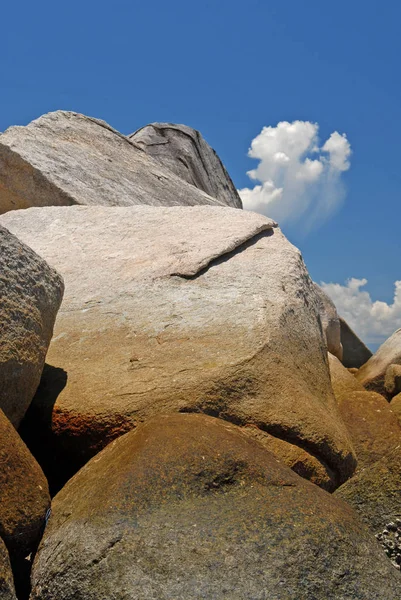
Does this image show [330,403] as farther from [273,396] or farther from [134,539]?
[134,539]

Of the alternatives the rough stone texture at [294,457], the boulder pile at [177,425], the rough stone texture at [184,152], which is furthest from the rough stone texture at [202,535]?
the rough stone texture at [184,152]

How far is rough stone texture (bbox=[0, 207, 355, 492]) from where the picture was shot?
333cm

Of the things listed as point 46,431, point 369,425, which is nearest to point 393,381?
point 369,425

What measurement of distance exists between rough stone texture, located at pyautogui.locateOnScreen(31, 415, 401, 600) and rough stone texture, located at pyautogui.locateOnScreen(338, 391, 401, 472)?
2196 millimetres

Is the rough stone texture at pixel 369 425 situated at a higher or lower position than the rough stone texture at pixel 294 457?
A: higher

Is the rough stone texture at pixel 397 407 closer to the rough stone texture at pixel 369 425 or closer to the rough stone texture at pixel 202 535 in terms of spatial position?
the rough stone texture at pixel 369 425

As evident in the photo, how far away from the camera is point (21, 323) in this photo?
3.30 m

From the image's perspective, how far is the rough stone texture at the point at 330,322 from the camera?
35.1 feet

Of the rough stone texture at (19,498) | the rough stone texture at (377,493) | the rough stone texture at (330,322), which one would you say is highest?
the rough stone texture at (330,322)

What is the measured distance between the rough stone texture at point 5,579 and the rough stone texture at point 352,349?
1067 cm

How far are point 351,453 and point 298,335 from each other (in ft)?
2.51

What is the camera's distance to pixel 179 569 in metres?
2.19

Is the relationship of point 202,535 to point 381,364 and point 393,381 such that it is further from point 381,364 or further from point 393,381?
point 381,364

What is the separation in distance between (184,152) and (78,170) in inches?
158
